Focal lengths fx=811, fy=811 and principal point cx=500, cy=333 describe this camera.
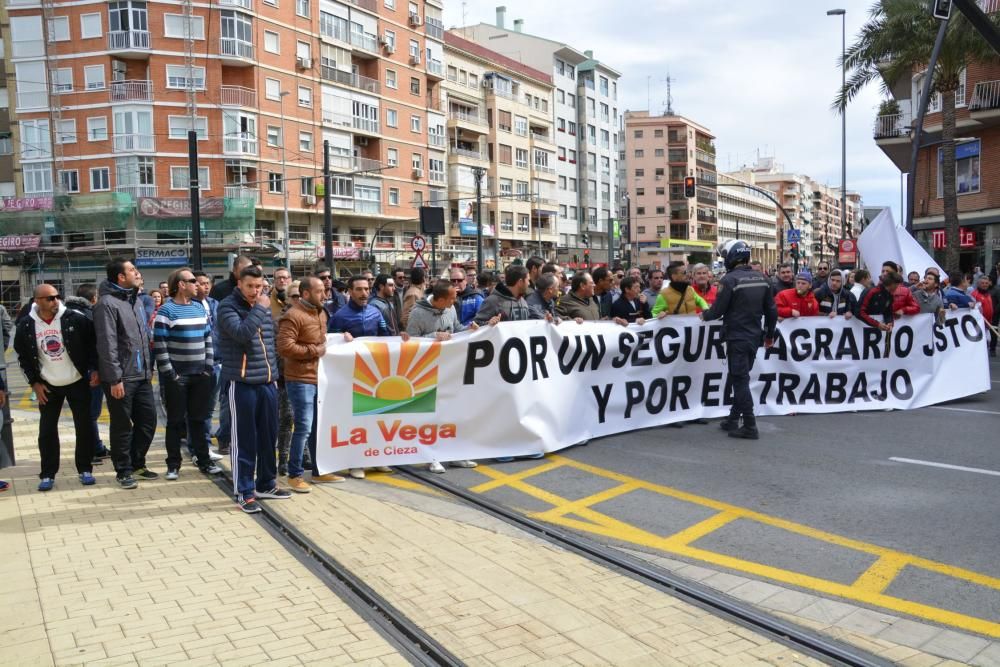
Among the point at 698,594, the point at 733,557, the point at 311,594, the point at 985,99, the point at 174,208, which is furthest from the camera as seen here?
the point at 174,208

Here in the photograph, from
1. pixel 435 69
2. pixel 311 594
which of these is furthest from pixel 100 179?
pixel 311 594

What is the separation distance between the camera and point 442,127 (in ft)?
214

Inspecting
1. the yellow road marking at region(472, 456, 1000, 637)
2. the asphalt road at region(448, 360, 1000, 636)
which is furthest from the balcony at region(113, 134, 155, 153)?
the yellow road marking at region(472, 456, 1000, 637)

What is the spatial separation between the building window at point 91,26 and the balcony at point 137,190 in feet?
30.3

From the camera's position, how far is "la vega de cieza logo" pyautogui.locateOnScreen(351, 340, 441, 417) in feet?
25.1

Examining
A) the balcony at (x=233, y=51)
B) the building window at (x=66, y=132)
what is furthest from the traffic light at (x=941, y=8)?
the building window at (x=66, y=132)

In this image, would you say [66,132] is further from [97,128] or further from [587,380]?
[587,380]

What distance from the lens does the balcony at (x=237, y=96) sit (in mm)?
49500

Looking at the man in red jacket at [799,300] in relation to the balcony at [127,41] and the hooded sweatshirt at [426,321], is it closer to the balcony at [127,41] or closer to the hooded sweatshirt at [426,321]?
the hooded sweatshirt at [426,321]

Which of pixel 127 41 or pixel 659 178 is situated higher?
pixel 127 41

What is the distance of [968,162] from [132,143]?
43.9 m

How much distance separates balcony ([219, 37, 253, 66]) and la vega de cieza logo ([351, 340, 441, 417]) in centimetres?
4715

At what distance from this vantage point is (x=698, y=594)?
4590 millimetres

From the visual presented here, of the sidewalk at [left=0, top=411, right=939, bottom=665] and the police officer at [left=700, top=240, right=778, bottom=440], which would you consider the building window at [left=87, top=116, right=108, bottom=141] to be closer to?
the sidewalk at [left=0, top=411, right=939, bottom=665]
